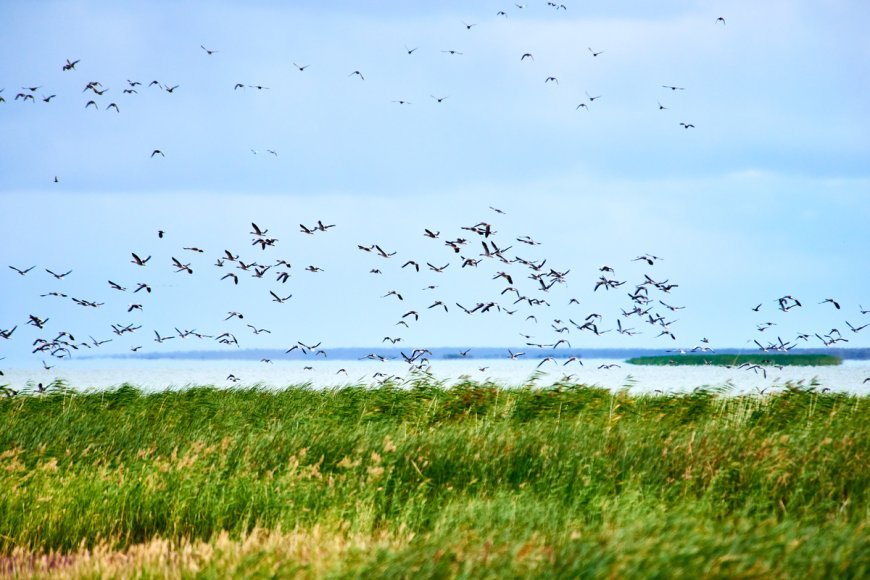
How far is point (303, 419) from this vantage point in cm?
1975

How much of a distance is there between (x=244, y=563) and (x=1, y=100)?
1915 centimetres

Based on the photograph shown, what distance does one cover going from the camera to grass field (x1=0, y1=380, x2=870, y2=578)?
28.2 ft

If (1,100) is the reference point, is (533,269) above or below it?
below

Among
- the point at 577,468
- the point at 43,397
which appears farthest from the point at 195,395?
the point at 577,468

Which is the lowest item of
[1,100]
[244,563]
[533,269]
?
[244,563]

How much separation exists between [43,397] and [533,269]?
49.5 feet

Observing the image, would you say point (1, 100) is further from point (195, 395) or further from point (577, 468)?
point (577, 468)

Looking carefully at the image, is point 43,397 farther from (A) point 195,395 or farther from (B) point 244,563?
(B) point 244,563

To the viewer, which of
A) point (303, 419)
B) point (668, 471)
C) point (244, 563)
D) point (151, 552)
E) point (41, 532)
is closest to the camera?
point (244, 563)

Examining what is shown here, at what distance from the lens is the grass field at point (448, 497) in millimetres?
8586

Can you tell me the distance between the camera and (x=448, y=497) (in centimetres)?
1454

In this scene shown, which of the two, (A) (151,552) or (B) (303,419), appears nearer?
(A) (151,552)

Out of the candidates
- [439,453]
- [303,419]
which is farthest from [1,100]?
[439,453]

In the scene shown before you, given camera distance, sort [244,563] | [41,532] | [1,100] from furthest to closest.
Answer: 1. [1,100]
2. [41,532]
3. [244,563]
